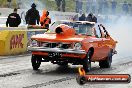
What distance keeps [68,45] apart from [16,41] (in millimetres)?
7104

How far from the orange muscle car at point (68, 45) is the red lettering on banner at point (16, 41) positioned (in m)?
4.98

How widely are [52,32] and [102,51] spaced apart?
5.80 feet

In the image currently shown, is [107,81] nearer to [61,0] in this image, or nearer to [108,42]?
[108,42]

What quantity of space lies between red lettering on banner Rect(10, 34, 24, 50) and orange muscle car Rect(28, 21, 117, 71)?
A: 498 cm

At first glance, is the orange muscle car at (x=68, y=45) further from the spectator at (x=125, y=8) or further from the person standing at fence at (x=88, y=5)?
the spectator at (x=125, y=8)

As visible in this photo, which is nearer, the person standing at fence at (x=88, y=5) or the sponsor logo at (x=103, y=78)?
the sponsor logo at (x=103, y=78)

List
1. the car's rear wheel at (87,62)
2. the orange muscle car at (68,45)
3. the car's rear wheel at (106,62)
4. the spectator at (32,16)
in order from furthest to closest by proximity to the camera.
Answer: the spectator at (32,16) → the car's rear wheel at (106,62) → the car's rear wheel at (87,62) → the orange muscle car at (68,45)

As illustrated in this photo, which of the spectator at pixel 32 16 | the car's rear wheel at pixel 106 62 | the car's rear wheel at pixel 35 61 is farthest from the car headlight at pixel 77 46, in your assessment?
the spectator at pixel 32 16

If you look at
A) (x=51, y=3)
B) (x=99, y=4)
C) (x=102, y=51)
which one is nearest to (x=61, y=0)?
(x=51, y=3)

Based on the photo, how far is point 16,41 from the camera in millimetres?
19391

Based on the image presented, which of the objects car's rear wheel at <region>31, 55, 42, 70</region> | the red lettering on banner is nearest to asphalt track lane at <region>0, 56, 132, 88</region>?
car's rear wheel at <region>31, 55, 42, 70</region>

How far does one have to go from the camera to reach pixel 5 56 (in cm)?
1825

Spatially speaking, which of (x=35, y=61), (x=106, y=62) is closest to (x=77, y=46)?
(x=35, y=61)

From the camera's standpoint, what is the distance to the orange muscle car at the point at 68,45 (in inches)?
Answer: 493
